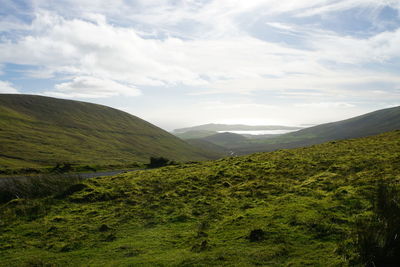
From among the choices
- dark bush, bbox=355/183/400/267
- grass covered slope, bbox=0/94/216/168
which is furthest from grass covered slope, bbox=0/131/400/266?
grass covered slope, bbox=0/94/216/168

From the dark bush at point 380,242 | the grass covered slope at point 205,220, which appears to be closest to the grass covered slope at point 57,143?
the grass covered slope at point 205,220

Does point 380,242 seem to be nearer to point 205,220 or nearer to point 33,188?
point 205,220

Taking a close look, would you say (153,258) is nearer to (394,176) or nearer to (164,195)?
(164,195)

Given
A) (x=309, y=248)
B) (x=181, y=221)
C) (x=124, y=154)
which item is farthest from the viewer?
(x=124, y=154)

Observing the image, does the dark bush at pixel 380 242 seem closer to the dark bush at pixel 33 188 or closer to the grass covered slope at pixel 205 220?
the grass covered slope at pixel 205 220

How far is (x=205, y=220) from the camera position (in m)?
16.6

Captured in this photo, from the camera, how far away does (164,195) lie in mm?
22516

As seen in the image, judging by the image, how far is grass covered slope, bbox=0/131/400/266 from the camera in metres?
11.6

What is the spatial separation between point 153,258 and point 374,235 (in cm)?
831

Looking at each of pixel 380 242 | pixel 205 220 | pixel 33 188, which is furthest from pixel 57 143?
pixel 380 242

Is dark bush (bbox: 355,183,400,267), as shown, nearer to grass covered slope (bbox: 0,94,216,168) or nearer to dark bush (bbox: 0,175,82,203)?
dark bush (bbox: 0,175,82,203)

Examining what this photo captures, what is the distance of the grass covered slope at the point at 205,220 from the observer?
456 inches

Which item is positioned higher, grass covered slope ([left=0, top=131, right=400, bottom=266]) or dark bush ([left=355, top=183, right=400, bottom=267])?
dark bush ([left=355, top=183, right=400, bottom=267])

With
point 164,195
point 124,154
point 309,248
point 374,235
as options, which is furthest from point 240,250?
point 124,154
